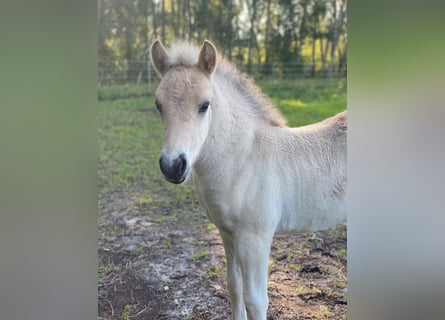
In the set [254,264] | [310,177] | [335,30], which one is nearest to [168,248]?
[254,264]

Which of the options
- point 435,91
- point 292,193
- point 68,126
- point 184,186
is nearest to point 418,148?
point 435,91

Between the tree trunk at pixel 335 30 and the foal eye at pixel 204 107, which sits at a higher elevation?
the tree trunk at pixel 335 30

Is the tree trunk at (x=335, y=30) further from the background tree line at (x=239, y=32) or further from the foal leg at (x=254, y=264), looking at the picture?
the foal leg at (x=254, y=264)

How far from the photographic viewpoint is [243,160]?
4.97 feet

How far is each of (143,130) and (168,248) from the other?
1.44m

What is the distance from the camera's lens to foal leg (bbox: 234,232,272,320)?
1482mm

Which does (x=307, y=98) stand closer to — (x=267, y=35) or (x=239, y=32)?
(x=267, y=35)

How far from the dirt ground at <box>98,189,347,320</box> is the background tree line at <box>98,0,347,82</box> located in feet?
4.84

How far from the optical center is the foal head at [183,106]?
123cm

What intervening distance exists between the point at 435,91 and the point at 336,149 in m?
0.93

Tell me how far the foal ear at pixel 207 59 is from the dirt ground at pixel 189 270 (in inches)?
51.8

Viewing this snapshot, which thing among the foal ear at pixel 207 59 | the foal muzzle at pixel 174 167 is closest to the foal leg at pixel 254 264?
the foal muzzle at pixel 174 167

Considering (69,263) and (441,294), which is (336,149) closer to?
(441,294)

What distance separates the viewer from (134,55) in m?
3.50
